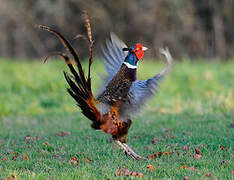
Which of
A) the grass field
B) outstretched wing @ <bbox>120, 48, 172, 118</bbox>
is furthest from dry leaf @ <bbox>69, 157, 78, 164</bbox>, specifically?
outstretched wing @ <bbox>120, 48, 172, 118</bbox>

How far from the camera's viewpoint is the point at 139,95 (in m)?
5.05

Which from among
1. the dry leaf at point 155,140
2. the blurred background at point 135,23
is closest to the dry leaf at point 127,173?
the dry leaf at point 155,140

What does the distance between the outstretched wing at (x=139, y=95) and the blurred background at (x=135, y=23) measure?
14.9 metres

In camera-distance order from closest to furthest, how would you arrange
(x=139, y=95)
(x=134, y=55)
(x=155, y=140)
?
(x=139, y=95) < (x=134, y=55) < (x=155, y=140)

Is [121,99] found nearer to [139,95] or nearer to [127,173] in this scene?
[139,95]

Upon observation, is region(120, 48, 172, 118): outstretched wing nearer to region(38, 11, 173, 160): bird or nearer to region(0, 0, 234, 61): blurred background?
region(38, 11, 173, 160): bird

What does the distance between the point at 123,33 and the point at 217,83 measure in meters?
9.42

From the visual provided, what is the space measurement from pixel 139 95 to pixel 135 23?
16263mm

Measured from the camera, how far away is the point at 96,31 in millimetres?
20203

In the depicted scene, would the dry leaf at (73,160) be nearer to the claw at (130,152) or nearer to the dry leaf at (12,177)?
the claw at (130,152)

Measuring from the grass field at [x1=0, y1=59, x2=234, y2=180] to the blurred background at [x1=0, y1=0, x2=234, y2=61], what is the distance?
7.32 metres

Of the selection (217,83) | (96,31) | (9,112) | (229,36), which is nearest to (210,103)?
(217,83)

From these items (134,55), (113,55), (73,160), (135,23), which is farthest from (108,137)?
(135,23)

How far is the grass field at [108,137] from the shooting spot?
4.47m
